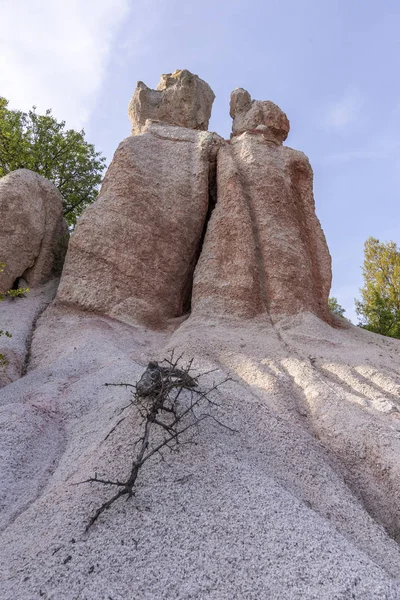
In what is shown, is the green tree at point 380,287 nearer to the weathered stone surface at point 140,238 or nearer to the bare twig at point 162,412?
the weathered stone surface at point 140,238

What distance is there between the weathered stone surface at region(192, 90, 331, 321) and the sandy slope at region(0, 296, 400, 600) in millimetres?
2263

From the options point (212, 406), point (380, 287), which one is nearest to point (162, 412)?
point (212, 406)

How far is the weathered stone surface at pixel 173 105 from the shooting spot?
15.3 meters

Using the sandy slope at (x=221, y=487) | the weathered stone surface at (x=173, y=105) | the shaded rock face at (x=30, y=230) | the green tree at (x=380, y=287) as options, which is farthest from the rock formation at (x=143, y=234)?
the green tree at (x=380, y=287)

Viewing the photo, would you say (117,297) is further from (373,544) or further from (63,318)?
(373,544)

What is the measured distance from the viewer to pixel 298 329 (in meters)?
9.26

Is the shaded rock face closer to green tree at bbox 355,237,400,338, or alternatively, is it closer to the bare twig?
the bare twig

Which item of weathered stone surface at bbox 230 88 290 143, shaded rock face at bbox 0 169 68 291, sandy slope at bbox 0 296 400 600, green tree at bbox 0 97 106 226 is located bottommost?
sandy slope at bbox 0 296 400 600

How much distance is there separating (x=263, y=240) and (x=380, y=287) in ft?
49.3

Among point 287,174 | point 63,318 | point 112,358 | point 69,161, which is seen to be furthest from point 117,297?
point 69,161

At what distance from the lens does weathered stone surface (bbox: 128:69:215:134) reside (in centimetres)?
1527

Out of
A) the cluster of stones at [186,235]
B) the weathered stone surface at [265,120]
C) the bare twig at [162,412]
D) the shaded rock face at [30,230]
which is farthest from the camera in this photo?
the weathered stone surface at [265,120]

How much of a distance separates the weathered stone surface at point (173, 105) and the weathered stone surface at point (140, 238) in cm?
330

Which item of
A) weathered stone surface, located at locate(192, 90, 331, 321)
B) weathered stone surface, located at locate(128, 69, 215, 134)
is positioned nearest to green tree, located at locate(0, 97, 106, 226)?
weathered stone surface, located at locate(128, 69, 215, 134)
